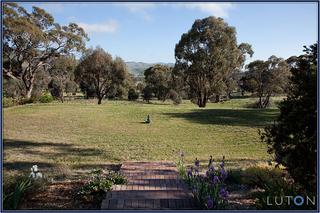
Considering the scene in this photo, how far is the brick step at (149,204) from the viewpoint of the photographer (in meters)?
4.53

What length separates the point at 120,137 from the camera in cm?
1211

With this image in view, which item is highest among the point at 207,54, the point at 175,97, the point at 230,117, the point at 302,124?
the point at 207,54

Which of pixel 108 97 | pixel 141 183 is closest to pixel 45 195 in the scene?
pixel 141 183

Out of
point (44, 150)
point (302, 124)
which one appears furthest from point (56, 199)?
point (44, 150)

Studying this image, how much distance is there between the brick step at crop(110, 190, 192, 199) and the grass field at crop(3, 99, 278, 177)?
270cm

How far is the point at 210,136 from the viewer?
1265cm

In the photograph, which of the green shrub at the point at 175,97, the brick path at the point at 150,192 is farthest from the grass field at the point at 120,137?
the green shrub at the point at 175,97

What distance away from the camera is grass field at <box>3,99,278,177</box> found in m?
9.05

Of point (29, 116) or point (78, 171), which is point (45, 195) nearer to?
point (78, 171)

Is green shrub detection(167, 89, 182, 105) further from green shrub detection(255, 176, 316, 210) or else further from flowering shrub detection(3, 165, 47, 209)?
green shrub detection(255, 176, 316, 210)

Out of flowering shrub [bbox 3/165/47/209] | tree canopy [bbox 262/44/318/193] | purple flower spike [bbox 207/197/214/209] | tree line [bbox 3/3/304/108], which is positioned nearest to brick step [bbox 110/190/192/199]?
purple flower spike [bbox 207/197/214/209]

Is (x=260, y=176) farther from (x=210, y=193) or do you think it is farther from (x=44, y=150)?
(x=44, y=150)

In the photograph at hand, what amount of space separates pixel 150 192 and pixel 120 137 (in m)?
6.97

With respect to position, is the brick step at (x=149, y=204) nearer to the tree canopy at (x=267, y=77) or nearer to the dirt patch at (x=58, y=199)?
the dirt patch at (x=58, y=199)
